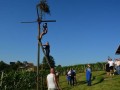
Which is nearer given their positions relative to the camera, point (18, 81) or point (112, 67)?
point (112, 67)

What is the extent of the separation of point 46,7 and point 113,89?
960cm

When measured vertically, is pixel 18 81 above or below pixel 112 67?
below

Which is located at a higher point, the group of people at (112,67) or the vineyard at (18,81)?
the group of people at (112,67)

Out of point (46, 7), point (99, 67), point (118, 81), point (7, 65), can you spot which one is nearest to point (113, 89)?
point (118, 81)

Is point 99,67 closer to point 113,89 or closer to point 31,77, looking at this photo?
point 31,77

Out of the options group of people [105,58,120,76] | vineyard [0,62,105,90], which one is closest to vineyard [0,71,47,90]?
vineyard [0,62,105,90]

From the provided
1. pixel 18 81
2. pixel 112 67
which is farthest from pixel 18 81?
pixel 112 67

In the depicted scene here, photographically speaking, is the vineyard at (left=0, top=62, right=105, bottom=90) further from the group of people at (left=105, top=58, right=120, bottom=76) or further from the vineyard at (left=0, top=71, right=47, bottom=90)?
the group of people at (left=105, top=58, right=120, bottom=76)

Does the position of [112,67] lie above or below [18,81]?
above

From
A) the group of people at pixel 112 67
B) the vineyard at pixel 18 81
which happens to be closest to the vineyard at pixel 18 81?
the vineyard at pixel 18 81

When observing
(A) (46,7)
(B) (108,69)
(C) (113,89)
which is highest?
(A) (46,7)

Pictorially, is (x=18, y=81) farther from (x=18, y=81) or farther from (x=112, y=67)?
(x=112, y=67)

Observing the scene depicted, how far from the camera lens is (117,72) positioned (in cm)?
3609

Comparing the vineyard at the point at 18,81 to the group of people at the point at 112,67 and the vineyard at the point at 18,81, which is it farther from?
the group of people at the point at 112,67
